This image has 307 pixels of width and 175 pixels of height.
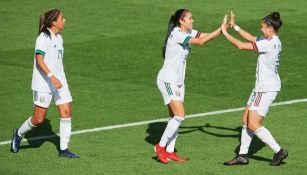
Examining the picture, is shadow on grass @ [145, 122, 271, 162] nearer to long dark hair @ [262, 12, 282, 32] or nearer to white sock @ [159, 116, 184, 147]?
white sock @ [159, 116, 184, 147]

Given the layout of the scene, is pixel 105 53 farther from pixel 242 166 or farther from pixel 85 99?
pixel 242 166

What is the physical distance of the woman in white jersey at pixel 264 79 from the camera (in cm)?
1620

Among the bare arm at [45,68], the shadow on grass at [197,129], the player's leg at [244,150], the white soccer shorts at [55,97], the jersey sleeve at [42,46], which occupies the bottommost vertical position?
the shadow on grass at [197,129]

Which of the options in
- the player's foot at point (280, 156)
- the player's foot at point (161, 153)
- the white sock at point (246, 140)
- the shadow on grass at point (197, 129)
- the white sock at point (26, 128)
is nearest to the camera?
the player's foot at point (280, 156)

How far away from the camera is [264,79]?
1639cm

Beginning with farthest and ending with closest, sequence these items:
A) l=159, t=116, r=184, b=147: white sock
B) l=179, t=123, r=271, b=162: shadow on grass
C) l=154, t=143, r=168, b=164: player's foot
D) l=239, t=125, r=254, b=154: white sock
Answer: l=179, t=123, r=271, b=162: shadow on grass < l=159, t=116, r=184, b=147: white sock < l=154, t=143, r=168, b=164: player's foot < l=239, t=125, r=254, b=154: white sock

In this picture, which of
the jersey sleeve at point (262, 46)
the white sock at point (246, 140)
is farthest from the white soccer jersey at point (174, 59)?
the white sock at point (246, 140)

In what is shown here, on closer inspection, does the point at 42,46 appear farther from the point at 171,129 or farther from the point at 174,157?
the point at 174,157

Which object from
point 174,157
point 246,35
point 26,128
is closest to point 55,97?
point 26,128

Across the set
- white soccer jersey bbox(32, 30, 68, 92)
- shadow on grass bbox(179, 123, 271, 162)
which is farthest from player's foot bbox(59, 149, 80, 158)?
shadow on grass bbox(179, 123, 271, 162)

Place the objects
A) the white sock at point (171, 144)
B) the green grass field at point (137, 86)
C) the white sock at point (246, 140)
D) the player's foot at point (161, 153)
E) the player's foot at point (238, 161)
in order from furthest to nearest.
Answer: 1. the white sock at point (171, 144)
2. the green grass field at point (137, 86)
3. the player's foot at point (161, 153)
4. the white sock at point (246, 140)
5. the player's foot at point (238, 161)

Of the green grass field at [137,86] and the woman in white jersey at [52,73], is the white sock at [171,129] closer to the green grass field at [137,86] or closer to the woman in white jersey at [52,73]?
the green grass field at [137,86]

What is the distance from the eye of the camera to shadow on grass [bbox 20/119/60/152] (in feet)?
59.5

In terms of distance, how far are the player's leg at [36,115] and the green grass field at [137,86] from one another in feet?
0.75
